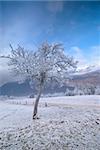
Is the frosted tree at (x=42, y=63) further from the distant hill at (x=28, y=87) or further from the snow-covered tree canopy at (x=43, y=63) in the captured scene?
the distant hill at (x=28, y=87)

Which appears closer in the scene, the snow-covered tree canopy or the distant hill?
the snow-covered tree canopy

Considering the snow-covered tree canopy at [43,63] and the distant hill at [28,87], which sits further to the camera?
the distant hill at [28,87]

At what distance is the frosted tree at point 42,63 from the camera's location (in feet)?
14.0

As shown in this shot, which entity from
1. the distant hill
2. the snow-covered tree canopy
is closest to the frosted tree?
the snow-covered tree canopy

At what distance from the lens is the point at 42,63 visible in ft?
14.2

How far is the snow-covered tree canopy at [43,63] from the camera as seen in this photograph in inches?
168

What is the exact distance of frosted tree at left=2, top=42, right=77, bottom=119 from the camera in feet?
14.0

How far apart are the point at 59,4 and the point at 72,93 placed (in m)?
11.2

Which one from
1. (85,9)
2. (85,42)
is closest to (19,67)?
(85,42)

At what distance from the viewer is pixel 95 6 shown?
134 inches

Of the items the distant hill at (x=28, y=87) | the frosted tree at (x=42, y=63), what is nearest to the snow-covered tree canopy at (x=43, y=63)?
the frosted tree at (x=42, y=63)

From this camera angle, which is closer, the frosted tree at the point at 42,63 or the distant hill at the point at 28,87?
the frosted tree at the point at 42,63

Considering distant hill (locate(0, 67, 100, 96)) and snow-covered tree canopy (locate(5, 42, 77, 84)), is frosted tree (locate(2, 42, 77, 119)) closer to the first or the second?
snow-covered tree canopy (locate(5, 42, 77, 84))

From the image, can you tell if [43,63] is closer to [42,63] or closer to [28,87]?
[42,63]
